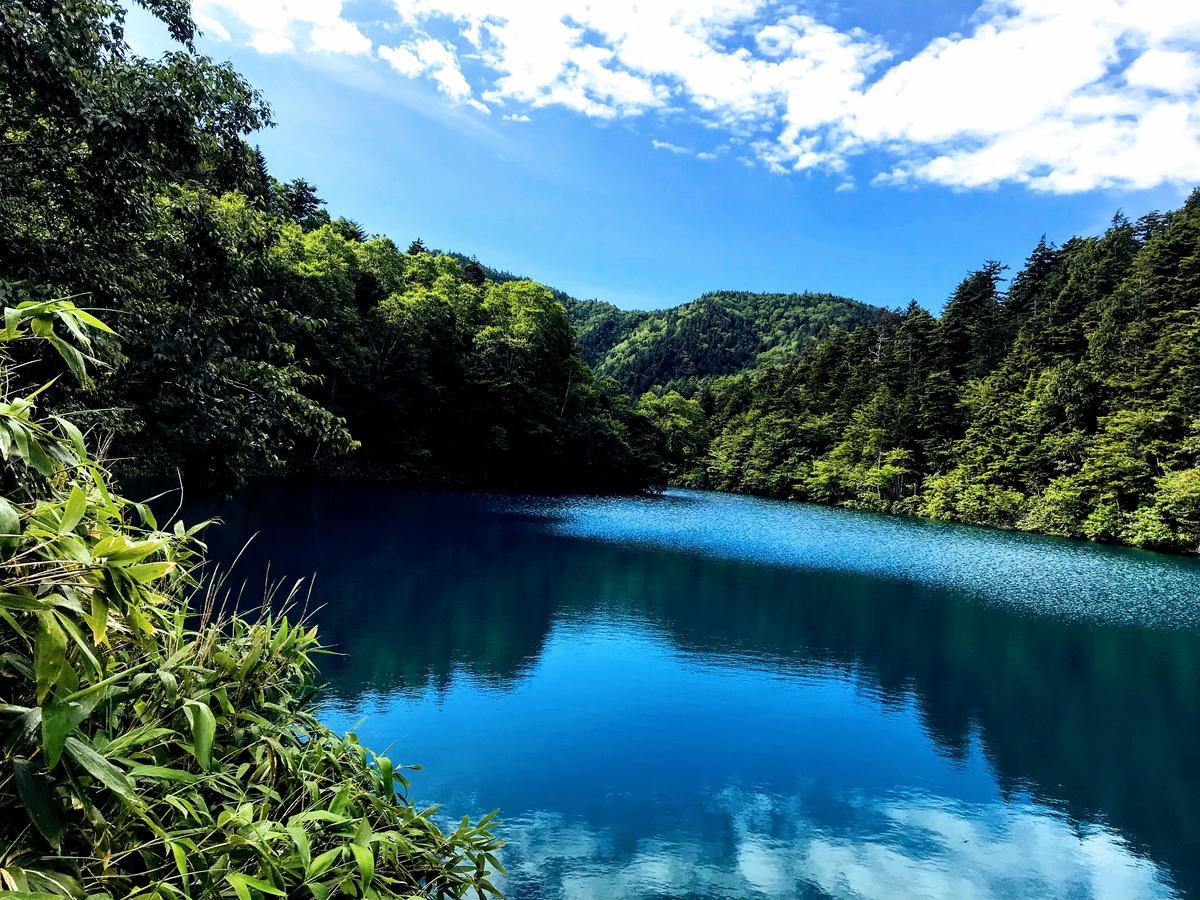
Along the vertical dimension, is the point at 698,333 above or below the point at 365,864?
above

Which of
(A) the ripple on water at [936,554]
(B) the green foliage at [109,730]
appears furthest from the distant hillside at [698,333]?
(B) the green foliage at [109,730]

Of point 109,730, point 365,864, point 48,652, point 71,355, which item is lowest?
point 365,864

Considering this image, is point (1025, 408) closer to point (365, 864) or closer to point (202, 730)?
point (365, 864)

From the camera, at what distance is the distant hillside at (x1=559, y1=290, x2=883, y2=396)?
102 meters

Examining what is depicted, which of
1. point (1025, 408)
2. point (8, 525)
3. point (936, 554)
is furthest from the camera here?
point (1025, 408)

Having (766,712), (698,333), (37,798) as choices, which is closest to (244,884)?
(37,798)

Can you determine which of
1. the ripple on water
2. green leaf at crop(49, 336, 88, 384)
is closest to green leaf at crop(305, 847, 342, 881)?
green leaf at crop(49, 336, 88, 384)

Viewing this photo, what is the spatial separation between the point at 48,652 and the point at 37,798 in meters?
0.37

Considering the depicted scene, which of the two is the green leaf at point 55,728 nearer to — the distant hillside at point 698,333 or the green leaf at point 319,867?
the green leaf at point 319,867

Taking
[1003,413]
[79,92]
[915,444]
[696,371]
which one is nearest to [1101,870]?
[79,92]

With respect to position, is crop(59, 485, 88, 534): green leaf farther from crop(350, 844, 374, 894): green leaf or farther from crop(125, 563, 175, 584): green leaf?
crop(350, 844, 374, 894): green leaf

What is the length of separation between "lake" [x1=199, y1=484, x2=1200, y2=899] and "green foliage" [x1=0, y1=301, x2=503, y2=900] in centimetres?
277

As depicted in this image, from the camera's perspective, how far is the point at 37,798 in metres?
1.33

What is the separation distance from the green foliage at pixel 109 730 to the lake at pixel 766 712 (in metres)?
2.77
